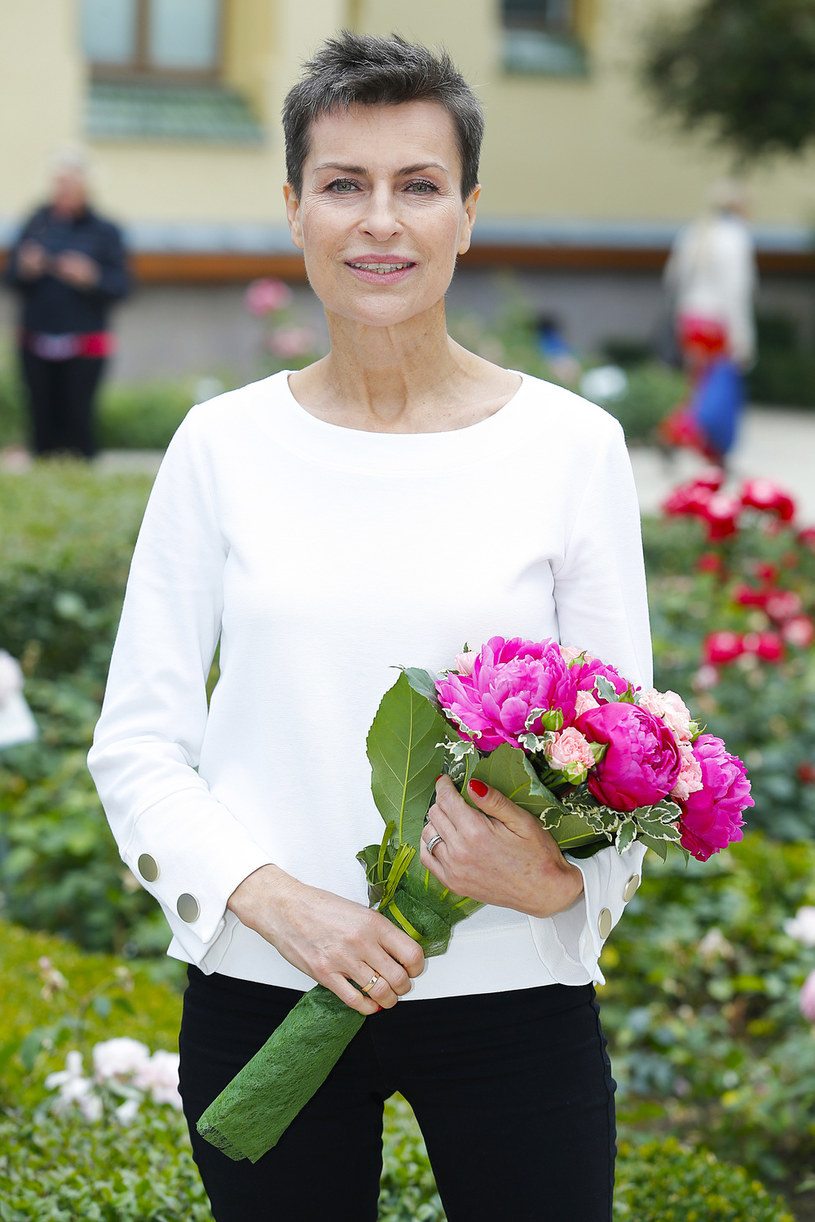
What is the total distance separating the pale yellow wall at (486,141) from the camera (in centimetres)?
1368

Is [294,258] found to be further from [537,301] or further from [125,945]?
[125,945]

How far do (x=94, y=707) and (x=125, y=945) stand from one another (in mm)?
1014

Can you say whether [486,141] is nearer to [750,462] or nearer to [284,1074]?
[750,462]

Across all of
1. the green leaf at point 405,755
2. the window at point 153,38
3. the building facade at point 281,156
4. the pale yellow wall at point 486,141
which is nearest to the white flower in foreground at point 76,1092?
the green leaf at point 405,755

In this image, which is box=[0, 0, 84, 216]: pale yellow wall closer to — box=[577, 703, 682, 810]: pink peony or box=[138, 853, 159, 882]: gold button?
box=[138, 853, 159, 882]: gold button

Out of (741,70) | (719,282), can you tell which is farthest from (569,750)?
(741,70)

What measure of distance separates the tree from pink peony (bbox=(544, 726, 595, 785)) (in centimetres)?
1627

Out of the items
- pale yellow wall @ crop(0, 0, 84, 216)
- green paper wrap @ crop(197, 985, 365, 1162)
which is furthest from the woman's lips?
pale yellow wall @ crop(0, 0, 84, 216)

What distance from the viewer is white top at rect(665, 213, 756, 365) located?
10852 mm

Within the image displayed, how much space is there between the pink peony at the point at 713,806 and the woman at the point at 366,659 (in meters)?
0.13

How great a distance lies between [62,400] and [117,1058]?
7.49 metres

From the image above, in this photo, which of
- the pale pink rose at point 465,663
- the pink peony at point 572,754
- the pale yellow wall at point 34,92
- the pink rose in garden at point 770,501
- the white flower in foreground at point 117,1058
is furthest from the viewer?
the pale yellow wall at point 34,92

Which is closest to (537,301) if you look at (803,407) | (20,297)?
(803,407)

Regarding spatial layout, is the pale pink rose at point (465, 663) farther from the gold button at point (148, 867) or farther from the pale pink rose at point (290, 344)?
the pale pink rose at point (290, 344)
